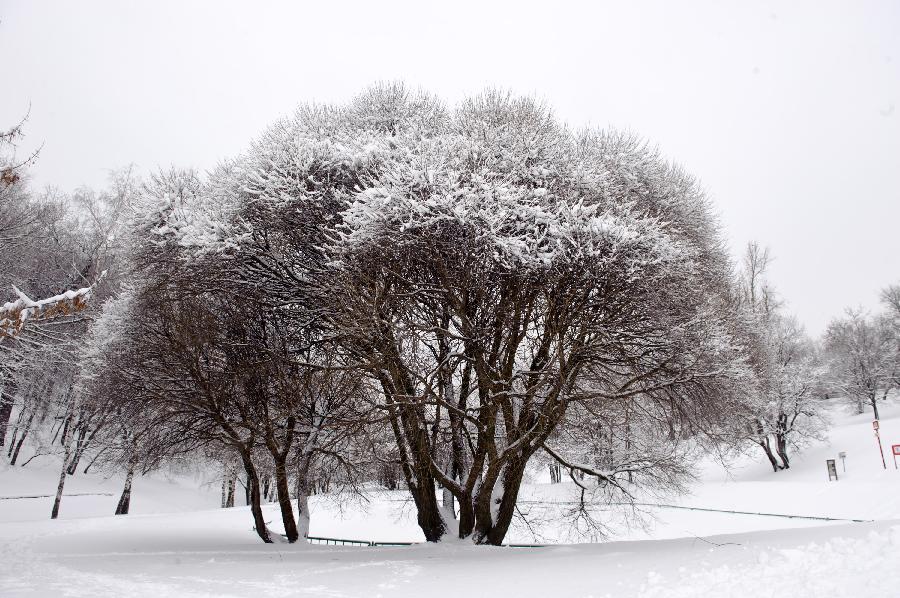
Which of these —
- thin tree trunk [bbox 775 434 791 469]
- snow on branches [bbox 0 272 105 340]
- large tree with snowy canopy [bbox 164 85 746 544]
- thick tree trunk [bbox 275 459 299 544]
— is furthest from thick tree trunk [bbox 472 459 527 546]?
thin tree trunk [bbox 775 434 791 469]

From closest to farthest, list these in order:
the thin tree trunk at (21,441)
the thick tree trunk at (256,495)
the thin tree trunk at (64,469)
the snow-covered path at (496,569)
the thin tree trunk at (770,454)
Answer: the snow-covered path at (496,569)
the thick tree trunk at (256,495)
the thin tree trunk at (64,469)
the thin tree trunk at (21,441)
the thin tree trunk at (770,454)

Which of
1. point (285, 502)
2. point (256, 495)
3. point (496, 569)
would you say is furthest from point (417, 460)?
point (256, 495)

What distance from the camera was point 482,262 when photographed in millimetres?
10820

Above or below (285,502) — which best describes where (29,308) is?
above

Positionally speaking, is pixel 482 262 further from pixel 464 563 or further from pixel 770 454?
pixel 770 454

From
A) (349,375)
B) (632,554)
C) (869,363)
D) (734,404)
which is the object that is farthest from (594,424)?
(869,363)

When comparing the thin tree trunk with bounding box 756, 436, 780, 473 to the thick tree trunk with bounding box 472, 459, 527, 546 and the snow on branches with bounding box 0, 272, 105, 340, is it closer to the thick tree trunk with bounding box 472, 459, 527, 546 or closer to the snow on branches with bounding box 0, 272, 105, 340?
the thick tree trunk with bounding box 472, 459, 527, 546

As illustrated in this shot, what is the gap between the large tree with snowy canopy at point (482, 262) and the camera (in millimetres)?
10414

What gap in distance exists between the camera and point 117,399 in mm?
14656

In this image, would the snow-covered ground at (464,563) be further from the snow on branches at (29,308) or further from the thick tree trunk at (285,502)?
the snow on branches at (29,308)

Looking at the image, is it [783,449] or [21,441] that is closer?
[21,441]

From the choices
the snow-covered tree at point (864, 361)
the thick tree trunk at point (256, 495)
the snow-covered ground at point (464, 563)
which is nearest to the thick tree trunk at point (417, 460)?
the snow-covered ground at point (464, 563)

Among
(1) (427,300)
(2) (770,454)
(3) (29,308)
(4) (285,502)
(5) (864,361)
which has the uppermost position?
(5) (864,361)

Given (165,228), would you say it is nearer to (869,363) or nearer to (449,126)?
(449,126)
